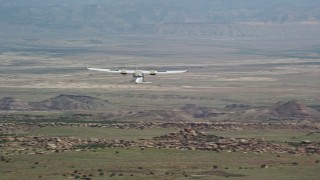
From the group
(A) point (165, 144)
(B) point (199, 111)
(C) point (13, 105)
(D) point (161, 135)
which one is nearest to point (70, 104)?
(C) point (13, 105)

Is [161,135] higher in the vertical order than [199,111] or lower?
higher

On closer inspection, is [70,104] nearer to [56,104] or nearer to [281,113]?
[56,104]

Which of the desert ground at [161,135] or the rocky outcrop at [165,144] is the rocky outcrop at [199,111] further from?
the rocky outcrop at [165,144]

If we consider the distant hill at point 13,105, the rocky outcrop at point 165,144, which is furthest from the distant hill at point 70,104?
the rocky outcrop at point 165,144

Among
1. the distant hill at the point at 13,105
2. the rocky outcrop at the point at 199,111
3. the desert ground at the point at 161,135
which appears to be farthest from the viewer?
the distant hill at the point at 13,105

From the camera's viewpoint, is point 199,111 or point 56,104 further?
point 56,104

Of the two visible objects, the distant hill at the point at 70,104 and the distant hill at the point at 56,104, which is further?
the distant hill at the point at 70,104

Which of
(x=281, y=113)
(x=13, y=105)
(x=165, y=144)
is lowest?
(x=13, y=105)

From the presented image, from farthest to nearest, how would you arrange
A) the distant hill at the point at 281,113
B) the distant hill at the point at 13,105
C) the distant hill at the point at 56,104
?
the distant hill at the point at 56,104, the distant hill at the point at 13,105, the distant hill at the point at 281,113

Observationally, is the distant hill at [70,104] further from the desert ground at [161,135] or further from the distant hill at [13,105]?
the distant hill at [13,105]

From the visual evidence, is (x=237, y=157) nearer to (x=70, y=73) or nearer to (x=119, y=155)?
(x=119, y=155)

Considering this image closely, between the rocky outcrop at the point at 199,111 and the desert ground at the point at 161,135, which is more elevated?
the desert ground at the point at 161,135
